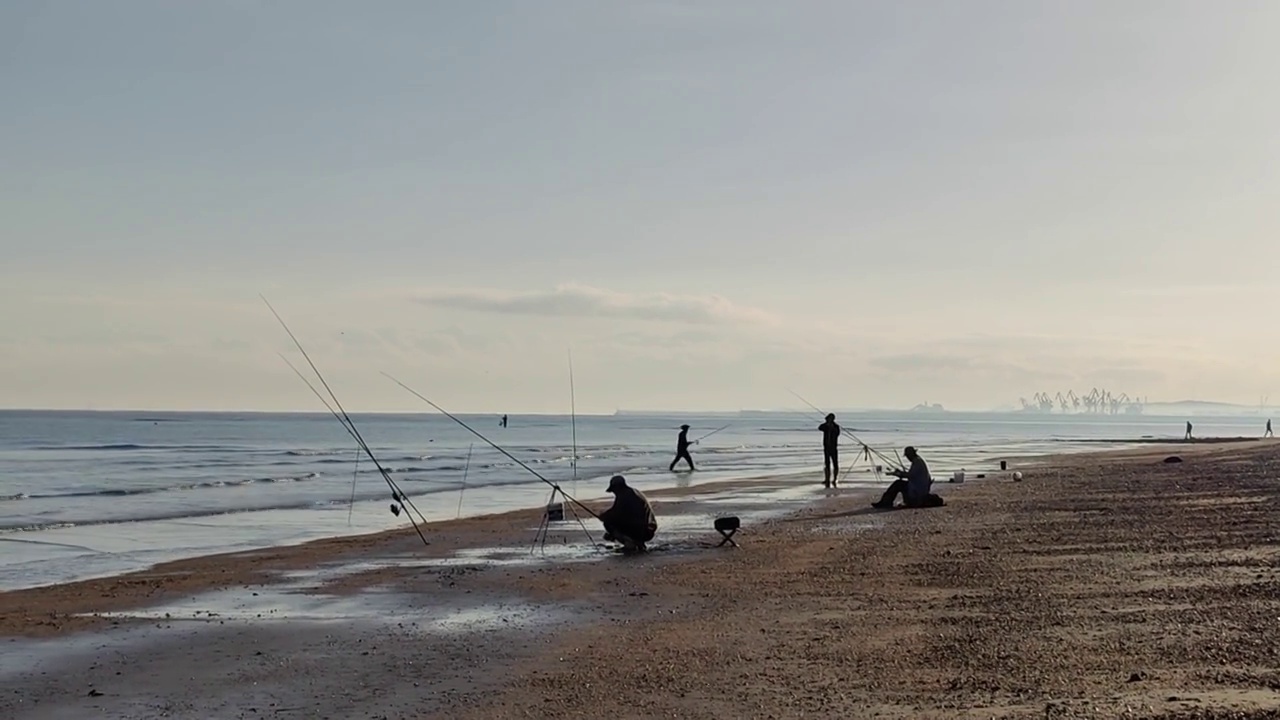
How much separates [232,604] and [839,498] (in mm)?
15001

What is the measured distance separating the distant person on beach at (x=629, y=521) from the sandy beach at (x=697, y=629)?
38cm

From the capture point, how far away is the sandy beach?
735cm

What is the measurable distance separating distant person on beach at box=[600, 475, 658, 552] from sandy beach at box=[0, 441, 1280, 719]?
1.25 ft

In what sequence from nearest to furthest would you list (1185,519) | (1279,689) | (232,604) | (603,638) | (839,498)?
1. (1279,689)
2. (603,638)
3. (232,604)
4. (1185,519)
5. (839,498)

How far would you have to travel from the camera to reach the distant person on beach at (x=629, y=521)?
1550cm

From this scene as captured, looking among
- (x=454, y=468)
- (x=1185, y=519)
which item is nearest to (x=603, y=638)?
(x=1185, y=519)

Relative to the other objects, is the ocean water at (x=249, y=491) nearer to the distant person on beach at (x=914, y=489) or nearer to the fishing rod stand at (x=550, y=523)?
the fishing rod stand at (x=550, y=523)

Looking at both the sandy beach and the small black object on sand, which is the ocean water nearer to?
the sandy beach

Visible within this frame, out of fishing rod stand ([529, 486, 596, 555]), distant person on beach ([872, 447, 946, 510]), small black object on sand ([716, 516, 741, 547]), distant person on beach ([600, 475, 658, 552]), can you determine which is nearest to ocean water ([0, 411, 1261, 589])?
fishing rod stand ([529, 486, 596, 555])

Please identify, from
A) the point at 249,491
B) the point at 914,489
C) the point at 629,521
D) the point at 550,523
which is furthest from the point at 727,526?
the point at 249,491

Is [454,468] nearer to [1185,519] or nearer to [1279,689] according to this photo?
[1185,519]

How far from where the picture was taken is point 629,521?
51.1ft

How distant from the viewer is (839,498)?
24594mm

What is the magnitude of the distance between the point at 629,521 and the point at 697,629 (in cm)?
588
